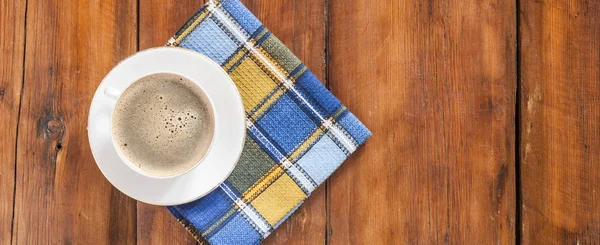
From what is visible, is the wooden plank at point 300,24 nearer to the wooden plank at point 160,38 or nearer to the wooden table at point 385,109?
the wooden table at point 385,109

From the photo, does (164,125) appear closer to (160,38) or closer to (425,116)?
(160,38)

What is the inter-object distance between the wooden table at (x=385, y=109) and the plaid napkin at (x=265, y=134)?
A: 0.05m

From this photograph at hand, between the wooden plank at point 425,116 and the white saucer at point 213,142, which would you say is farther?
the wooden plank at point 425,116

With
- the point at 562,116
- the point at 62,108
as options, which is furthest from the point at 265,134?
the point at 562,116

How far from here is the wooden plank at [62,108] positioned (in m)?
0.96

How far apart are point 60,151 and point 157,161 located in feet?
0.75

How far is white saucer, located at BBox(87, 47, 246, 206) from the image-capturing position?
0.84 metres

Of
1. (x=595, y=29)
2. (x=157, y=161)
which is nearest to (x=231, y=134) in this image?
(x=157, y=161)

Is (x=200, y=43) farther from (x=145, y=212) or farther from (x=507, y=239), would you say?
(x=507, y=239)

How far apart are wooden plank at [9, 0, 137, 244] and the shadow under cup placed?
164 mm

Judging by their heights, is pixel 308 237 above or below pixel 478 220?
above

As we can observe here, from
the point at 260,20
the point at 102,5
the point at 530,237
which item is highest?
the point at 102,5

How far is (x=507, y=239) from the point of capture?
38.6 inches


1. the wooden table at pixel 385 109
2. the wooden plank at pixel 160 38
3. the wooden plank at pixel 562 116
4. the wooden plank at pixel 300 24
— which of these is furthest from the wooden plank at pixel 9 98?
the wooden plank at pixel 562 116
